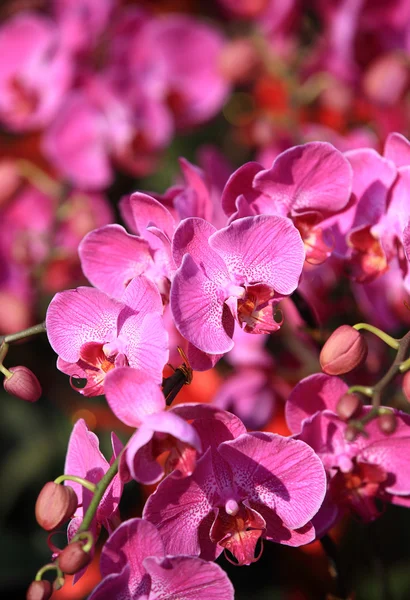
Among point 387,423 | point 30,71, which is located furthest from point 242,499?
point 30,71

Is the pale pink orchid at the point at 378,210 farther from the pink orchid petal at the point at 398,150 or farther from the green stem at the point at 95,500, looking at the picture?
the green stem at the point at 95,500

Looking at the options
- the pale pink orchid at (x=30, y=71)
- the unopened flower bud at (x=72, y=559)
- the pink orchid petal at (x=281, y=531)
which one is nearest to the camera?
the unopened flower bud at (x=72, y=559)

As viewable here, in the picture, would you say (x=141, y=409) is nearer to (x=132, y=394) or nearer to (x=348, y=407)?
(x=132, y=394)

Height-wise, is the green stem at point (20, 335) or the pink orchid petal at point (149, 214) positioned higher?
the pink orchid petal at point (149, 214)

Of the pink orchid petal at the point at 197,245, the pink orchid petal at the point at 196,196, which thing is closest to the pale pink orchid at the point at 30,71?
the pink orchid petal at the point at 196,196

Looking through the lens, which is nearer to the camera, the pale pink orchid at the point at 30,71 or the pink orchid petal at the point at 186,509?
the pink orchid petal at the point at 186,509

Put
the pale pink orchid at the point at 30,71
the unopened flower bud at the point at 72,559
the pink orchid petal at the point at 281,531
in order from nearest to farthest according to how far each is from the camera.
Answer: the unopened flower bud at the point at 72,559 < the pink orchid petal at the point at 281,531 < the pale pink orchid at the point at 30,71

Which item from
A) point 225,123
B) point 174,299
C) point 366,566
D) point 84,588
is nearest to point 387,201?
point 174,299
